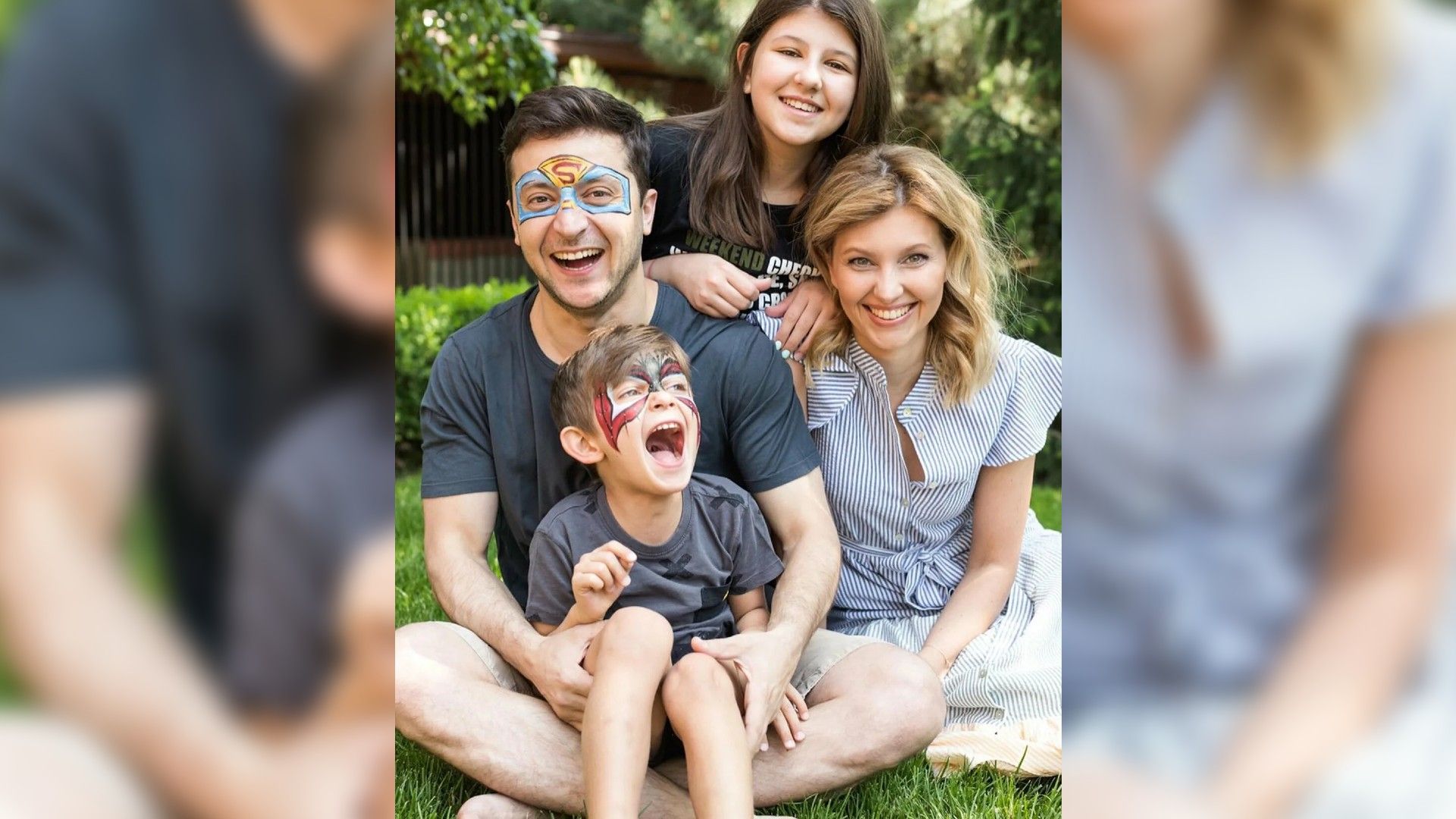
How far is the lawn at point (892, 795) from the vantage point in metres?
2.87

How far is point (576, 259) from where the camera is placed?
9.33 feet

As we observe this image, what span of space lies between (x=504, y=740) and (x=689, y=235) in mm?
1401

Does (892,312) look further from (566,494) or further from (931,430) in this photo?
(566,494)

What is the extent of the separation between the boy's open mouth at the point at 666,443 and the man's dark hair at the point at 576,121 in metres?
0.58
